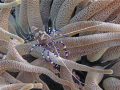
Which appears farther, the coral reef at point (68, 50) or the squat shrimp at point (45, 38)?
the squat shrimp at point (45, 38)

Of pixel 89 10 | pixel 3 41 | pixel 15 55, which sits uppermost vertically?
pixel 89 10

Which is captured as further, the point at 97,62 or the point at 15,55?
the point at 97,62

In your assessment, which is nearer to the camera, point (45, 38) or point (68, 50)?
point (68, 50)

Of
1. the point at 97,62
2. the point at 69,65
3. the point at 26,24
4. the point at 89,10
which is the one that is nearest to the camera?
the point at 69,65

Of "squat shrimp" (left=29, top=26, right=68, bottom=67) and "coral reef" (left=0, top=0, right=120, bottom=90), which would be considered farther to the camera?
"squat shrimp" (left=29, top=26, right=68, bottom=67)

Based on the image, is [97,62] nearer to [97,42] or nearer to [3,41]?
[97,42]

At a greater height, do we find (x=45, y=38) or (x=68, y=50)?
(x=45, y=38)

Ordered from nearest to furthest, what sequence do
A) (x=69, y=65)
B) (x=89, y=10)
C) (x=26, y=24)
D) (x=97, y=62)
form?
(x=69, y=65) < (x=89, y=10) < (x=97, y=62) < (x=26, y=24)

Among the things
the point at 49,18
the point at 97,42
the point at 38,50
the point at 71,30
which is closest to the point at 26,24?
the point at 49,18
